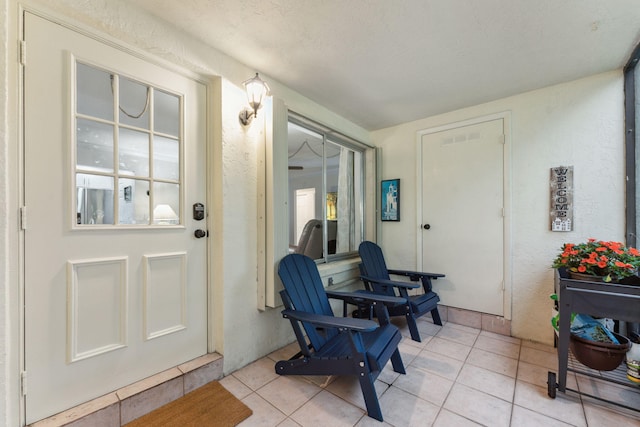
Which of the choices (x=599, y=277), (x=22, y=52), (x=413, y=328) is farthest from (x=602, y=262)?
(x=22, y=52)

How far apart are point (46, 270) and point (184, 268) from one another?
2.19 feet

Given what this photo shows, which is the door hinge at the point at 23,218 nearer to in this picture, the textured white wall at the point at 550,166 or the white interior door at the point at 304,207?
the white interior door at the point at 304,207

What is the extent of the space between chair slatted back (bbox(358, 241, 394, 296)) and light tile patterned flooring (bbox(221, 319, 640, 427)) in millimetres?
Result: 715

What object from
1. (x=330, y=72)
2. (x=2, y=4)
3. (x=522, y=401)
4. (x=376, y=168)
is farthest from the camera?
(x=376, y=168)

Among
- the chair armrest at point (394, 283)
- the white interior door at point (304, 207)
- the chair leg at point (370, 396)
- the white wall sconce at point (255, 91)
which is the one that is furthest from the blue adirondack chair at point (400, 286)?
the white wall sconce at point (255, 91)

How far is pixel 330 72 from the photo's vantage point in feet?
7.17

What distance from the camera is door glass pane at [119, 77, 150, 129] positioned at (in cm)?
159

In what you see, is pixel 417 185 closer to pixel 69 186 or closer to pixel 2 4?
pixel 69 186

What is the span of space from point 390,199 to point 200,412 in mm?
2818

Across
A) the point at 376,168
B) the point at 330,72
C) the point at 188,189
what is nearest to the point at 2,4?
the point at 188,189

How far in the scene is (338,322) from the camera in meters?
1.62

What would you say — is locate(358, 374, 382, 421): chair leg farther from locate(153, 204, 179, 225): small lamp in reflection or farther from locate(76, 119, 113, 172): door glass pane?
locate(76, 119, 113, 172): door glass pane

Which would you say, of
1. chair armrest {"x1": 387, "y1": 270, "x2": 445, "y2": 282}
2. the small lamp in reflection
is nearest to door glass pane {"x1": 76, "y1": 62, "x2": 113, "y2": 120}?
the small lamp in reflection

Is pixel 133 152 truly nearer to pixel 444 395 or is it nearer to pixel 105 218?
pixel 105 218
